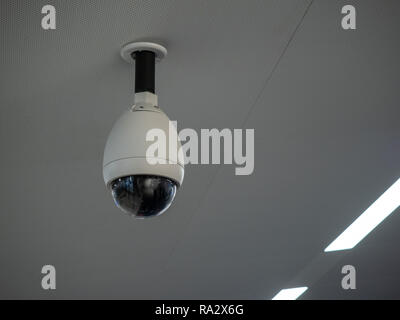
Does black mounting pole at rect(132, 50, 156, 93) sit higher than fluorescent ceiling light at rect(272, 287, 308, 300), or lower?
higher

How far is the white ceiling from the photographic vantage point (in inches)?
66.3

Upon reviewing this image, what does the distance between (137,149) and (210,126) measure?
30.6 inches

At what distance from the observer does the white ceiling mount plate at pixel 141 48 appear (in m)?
1.72

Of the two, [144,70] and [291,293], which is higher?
[144,70]

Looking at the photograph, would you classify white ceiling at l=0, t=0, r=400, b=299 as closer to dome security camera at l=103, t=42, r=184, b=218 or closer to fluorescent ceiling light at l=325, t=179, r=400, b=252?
fluorescent ceiling light at l=325, t=179, r=400, b=252

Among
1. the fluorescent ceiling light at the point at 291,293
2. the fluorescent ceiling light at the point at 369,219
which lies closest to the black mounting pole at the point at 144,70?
the fluorescent ceiling light at the point at 369,219

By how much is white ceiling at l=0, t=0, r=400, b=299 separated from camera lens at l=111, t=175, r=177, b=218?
1.53 feet

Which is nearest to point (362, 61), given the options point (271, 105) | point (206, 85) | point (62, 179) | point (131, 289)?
point (271, 105)

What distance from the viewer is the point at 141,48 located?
173 centimetres

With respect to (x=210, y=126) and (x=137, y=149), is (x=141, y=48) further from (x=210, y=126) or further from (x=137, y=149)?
(x=210, y=126)

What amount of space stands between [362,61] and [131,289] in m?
2.62

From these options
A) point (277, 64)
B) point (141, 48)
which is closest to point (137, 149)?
point (141, 48)

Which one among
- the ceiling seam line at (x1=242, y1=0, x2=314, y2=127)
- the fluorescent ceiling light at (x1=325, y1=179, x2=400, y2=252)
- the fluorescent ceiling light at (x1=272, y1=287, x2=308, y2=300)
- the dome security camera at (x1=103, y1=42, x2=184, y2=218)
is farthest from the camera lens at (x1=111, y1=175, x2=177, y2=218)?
the fluorescent ceiling light at (x1=272, y1=287, x2=308, y2=300)

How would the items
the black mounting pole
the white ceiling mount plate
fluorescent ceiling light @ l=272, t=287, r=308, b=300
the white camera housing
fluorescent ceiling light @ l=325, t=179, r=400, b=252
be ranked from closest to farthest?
1. the white camera housing
2. the black mounting pole
3. the white ceiling mount plate
4. fluorescent ceiling light @ l=325, t=179, r=400, b=252
5. fluorescent ceiling light @ l=272, t=287, r=308, b=300
